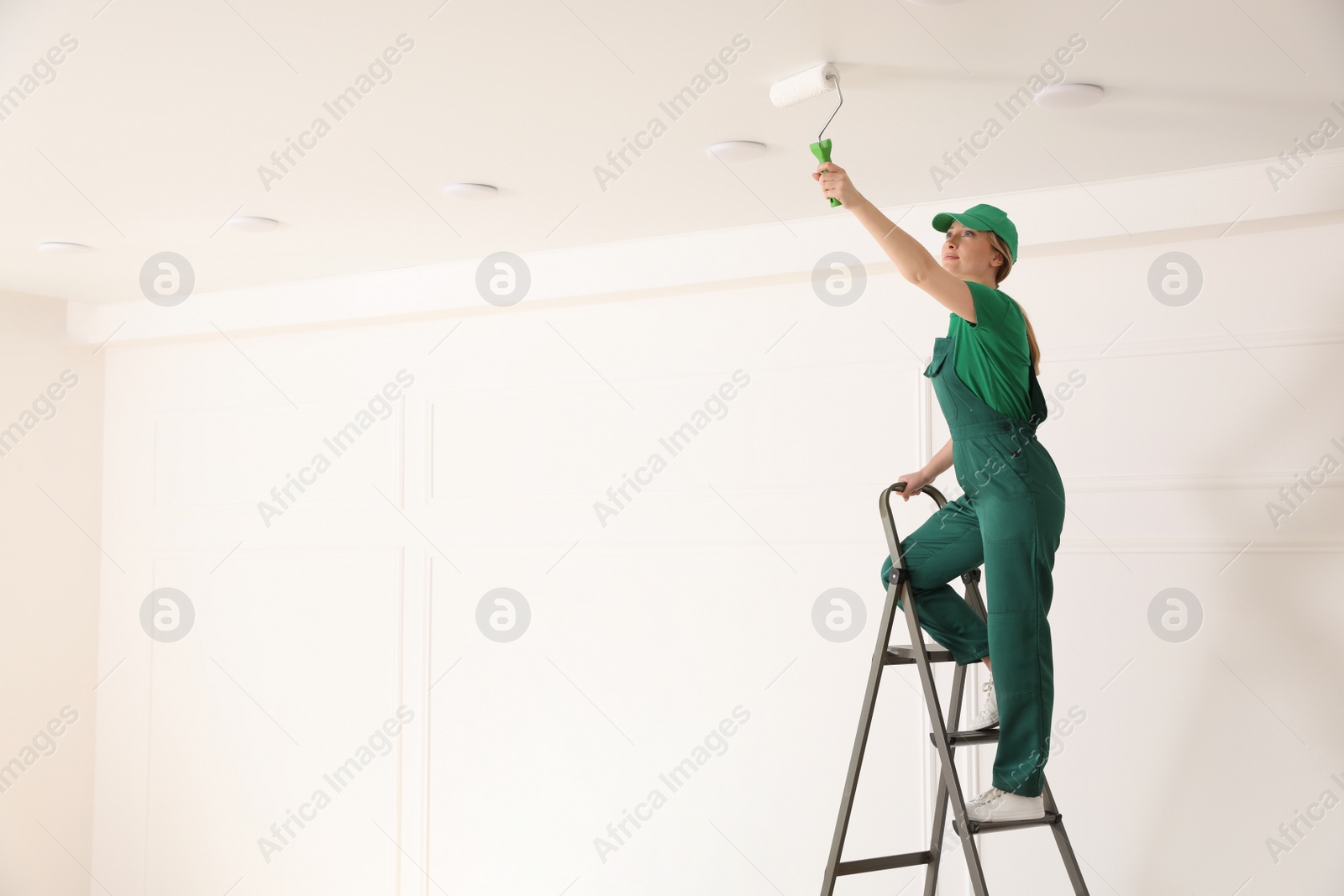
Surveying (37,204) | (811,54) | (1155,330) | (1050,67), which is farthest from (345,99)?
(1155,330)

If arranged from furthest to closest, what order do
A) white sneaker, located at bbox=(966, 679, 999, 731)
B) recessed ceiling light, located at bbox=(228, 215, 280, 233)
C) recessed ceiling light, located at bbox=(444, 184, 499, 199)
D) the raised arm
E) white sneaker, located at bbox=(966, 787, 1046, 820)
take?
recessed ceiling light, located at bbox=(228, 215, 280, 233)
recessed ceiling light, located at bbox=(444, 184, 499, 199)
white sneaker, located at bbox=(966, 679, 999, 731)
white sneaker, located at bbox=(966, 787, 1046, 820)
the raised arm

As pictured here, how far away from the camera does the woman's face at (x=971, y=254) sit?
2.22 m

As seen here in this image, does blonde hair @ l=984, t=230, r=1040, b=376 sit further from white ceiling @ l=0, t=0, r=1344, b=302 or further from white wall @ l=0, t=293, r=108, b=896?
white wall @ l=0, t=293, r=108, b=896

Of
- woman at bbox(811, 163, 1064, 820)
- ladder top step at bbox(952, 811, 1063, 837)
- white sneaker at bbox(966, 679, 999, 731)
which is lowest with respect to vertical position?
ladder top step at bbox(952, 811, 1063, 837)

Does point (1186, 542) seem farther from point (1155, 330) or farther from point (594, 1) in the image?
point (594, 1)

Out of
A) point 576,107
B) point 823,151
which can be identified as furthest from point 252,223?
point 823,151

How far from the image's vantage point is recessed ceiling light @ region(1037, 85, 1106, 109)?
2.22 meters

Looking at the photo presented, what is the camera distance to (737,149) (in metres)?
2.58

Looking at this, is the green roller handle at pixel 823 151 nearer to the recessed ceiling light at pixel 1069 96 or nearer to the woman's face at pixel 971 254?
the woman's face at pixel 971 254

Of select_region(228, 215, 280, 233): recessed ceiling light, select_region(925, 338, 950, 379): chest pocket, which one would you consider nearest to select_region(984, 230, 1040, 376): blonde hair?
select_region(925, 338, 950, 379): chest pocket

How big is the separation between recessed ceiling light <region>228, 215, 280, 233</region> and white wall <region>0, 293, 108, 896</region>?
152cm

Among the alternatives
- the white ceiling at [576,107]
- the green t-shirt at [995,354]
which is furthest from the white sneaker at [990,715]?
the white ceiling at [576,107]

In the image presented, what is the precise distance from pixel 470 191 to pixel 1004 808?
6.83ft

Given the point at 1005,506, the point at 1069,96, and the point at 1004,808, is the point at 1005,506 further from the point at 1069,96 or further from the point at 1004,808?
the point at 1069,96
